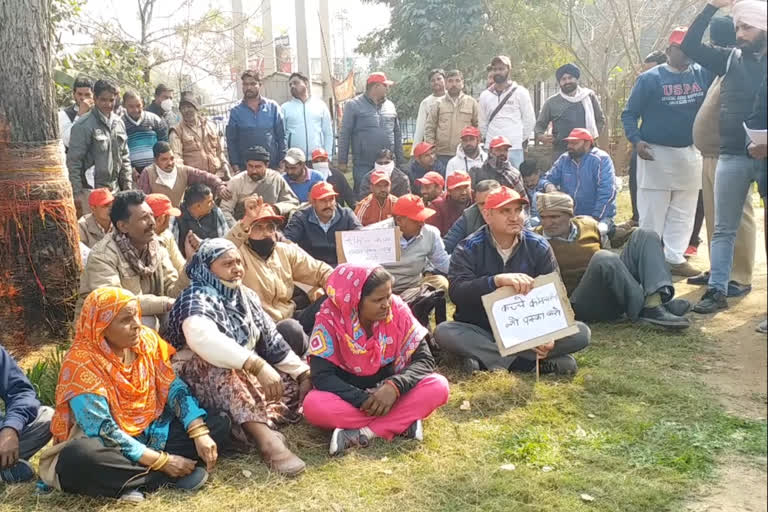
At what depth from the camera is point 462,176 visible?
7.41 meters

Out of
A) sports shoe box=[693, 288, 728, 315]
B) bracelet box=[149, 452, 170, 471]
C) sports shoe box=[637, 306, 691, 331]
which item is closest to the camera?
bracelet box=[149, 452, 170, 471]

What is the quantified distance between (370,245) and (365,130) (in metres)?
3.64

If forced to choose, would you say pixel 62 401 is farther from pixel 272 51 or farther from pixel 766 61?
pixel 272 51

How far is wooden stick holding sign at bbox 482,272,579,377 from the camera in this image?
4570mm

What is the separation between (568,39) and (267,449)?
44.7 ft

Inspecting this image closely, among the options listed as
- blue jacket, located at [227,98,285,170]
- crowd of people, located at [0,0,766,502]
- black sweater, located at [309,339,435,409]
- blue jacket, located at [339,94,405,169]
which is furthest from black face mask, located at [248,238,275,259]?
blue jacket, located at [339,94,405,169]

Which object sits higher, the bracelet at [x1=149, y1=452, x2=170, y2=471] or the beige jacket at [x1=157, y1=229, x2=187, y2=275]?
the beige jacket at [x1=157, y1=229, x2=187, y2=275]

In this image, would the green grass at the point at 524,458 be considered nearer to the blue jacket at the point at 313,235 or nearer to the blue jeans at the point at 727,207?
the blue jeans at the point at 727,207

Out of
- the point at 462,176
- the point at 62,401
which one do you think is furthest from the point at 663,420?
the point at 462,176

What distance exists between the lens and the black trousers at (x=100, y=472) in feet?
11.3

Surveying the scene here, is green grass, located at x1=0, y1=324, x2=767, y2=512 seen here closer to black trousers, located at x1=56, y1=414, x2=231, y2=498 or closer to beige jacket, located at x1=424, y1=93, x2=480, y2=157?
black trousers, located at x1=56, y1=414, x2=231, y2=498

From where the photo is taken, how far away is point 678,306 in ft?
18.8

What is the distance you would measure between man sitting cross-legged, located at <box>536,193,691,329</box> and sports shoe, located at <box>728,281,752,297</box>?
56 cm

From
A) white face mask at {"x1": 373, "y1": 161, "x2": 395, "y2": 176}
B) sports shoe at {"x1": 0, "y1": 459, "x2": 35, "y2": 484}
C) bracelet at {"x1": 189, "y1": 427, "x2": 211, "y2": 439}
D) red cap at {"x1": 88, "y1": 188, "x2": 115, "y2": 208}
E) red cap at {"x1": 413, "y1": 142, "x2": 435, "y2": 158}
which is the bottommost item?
sports shoe at {"x1": 0, "y1": 459, "x2": 35, "y2": 484}
